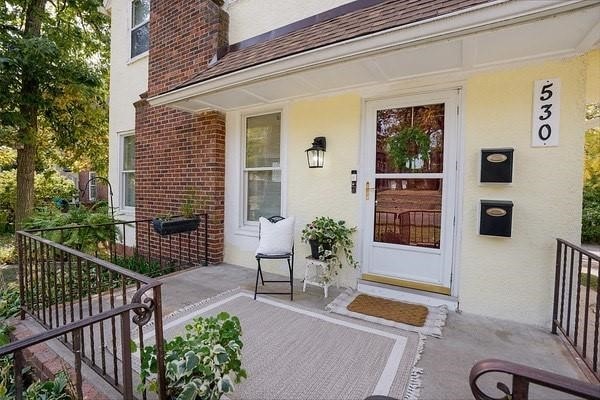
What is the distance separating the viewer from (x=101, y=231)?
3.97m

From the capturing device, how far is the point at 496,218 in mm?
2783

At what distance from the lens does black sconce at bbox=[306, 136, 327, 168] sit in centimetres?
371

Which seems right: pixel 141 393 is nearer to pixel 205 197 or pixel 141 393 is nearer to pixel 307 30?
pixel 205 197

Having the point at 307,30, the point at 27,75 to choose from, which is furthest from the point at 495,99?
the point at 27,75

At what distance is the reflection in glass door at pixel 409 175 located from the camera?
10.6 feet

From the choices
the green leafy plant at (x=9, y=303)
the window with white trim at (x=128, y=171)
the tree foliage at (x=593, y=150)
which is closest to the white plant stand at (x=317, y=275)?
the green leafy plant at (x=9, y=303)

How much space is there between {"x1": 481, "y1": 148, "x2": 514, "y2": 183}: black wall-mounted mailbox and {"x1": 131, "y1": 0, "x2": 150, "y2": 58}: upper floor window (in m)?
6.23

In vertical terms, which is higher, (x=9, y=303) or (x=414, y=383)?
(x=414, y=383)

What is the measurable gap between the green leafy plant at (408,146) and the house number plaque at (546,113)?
3.00 ft

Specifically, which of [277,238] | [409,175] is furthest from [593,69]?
[277,238]

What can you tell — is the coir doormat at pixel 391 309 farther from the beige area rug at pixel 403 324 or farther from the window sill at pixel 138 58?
the window sill at pixel 138 58

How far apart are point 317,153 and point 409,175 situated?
1.12 meters

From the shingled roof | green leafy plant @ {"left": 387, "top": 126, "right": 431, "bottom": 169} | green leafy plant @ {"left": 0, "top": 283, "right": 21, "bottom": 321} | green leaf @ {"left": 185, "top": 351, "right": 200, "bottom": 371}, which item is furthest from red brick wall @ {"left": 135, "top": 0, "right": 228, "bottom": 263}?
green leaf @ {"left": 185, "top": 351, "right": 200, "bottom": 371}

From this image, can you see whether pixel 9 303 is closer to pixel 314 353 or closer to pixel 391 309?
pixel 314 353
